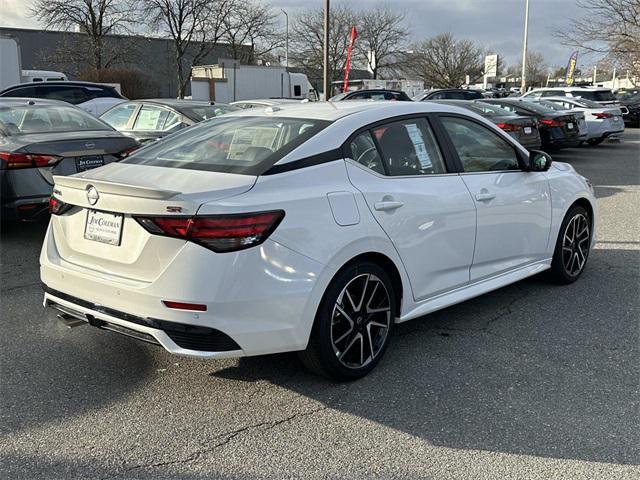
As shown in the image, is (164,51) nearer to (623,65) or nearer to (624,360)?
(623,65)

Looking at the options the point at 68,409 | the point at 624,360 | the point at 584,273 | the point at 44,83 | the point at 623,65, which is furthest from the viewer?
the point at 623,65

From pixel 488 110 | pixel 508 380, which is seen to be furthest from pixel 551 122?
pixel 508 380

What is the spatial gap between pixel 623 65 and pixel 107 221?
33.9m

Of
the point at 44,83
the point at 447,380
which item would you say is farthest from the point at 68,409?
the point at 44,83

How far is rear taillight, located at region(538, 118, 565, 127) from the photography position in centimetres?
1475

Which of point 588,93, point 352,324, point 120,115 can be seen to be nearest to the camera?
point 352,324

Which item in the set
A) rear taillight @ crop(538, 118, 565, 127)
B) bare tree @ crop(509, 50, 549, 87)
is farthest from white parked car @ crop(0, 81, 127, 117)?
bare tree @ crop(509, 50, 549, 87)

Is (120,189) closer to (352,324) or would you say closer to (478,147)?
(352,324)

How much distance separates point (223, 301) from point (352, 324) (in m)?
0.88

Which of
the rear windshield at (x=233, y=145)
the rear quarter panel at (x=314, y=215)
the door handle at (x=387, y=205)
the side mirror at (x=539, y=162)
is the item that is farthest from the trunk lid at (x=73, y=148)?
the side mirror at (x=539, y=162)

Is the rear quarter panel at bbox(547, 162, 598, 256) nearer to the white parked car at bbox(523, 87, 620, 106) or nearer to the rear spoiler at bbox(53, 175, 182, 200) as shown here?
the rear spoiler at bbox(53, 175, 182, 200)

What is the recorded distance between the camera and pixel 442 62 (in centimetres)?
6394

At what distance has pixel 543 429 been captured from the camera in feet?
10.2

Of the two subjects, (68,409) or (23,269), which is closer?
(68,409)
